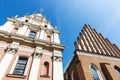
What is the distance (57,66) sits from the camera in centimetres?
1269

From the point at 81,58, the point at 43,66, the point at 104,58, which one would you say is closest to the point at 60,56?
the point at 43,66

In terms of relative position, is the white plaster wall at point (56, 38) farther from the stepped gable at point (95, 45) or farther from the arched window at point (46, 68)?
the arched window at point (46, 68)

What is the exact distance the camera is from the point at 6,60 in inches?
454

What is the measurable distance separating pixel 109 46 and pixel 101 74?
8620 millimetres

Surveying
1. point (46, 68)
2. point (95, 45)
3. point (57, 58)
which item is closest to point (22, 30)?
point (57, 58)

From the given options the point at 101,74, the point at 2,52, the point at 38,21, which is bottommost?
the point at 101,74

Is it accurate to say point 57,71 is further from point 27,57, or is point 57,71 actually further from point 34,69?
point 27,57

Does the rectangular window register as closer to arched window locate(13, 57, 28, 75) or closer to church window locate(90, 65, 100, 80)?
arched window locate(13, 57, 28, 75)

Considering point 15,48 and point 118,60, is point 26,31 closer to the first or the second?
point 15,48

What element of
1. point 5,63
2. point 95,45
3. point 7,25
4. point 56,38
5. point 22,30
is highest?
point 7,25

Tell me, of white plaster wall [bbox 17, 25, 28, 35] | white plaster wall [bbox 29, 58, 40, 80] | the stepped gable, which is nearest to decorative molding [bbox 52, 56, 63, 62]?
white plaster wall [bbox 29, 58, 40, 80]

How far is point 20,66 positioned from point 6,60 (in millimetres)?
1462

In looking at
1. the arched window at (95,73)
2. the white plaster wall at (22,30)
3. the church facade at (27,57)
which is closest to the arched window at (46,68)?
the church facade at (27,57)

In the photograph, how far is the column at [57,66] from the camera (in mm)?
11623
